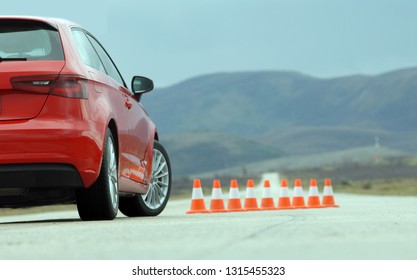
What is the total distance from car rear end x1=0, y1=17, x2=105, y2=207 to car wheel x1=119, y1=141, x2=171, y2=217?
7.79 ft

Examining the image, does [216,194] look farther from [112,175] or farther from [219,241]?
[219,241]

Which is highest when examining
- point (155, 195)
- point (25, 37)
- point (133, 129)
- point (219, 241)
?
point (25, 37)

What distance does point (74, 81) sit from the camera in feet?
32.1

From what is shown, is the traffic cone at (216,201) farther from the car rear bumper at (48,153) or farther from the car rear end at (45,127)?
the car rear bumper at (48,153)

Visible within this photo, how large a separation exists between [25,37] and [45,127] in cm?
115

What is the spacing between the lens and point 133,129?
1150 centimetres

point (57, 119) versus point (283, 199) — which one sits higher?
point (57, 119)

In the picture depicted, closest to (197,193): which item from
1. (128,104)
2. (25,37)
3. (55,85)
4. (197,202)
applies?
(197,202)

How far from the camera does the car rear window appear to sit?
33.1 feet

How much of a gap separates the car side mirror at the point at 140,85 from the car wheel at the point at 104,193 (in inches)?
61.4

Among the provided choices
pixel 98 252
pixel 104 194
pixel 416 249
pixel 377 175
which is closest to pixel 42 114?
pixel 104 194

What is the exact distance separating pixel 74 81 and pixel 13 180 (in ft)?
3.54

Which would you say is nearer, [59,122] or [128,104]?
[59,122]
